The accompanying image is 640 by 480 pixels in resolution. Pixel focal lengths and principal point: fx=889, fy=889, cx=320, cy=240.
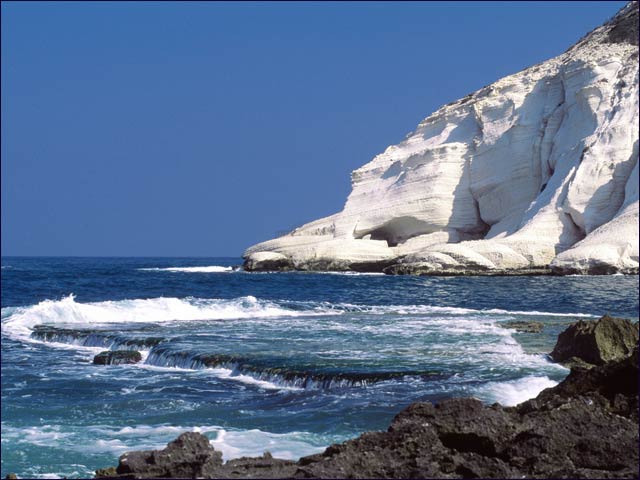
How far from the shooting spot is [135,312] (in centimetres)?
2623

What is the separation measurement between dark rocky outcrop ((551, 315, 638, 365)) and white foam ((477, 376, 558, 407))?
1.36 m

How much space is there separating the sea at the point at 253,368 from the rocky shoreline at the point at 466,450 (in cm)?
266

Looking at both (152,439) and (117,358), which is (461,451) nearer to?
(152,439)

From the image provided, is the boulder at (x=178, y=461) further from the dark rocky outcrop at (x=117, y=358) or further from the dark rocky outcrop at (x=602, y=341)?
the dark rocky outcrop at (x=117, y=358)

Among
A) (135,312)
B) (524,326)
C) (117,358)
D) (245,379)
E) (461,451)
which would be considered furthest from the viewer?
(135,312)

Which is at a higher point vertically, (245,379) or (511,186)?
(511,186)

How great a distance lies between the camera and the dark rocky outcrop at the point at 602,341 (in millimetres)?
12828

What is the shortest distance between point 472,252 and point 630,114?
10810 mm

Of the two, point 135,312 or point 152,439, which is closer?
point 152,439

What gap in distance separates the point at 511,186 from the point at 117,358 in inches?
1583

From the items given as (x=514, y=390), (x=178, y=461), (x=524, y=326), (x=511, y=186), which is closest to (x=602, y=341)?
(x=514, y=390)

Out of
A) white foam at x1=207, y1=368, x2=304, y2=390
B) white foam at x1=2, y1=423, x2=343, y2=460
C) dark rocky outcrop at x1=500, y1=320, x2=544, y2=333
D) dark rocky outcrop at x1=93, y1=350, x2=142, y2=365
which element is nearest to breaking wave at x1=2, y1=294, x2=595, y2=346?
dark rocky outcrop at x1=500, y1=320, x2=544, y2=333

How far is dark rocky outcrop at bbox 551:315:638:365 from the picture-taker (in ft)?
42.1

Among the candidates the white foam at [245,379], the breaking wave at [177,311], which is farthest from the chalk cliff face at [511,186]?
the white foam at [245,379]
